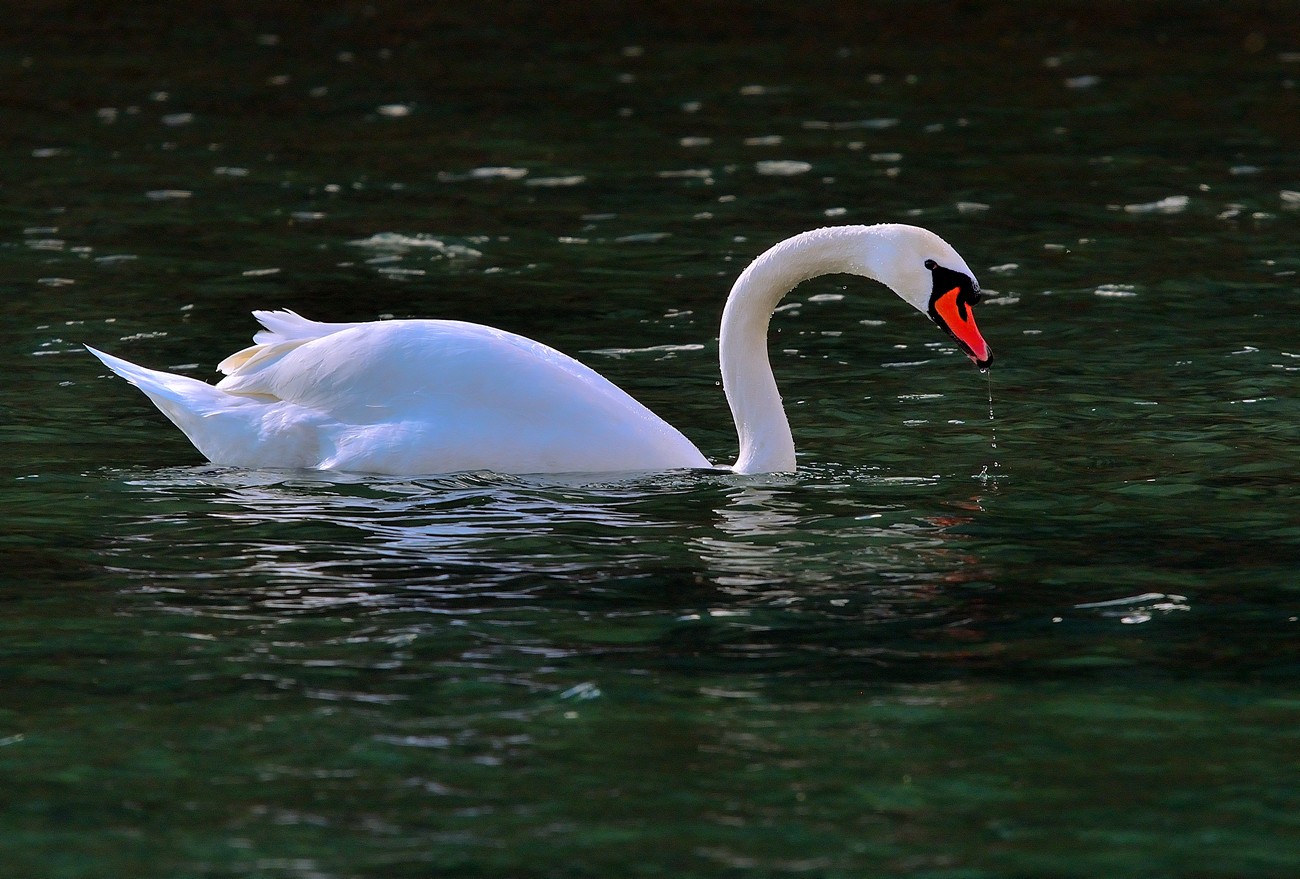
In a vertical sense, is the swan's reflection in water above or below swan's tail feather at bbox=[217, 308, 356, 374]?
below

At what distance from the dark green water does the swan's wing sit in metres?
0.56

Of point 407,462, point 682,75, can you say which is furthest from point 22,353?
point 682,75

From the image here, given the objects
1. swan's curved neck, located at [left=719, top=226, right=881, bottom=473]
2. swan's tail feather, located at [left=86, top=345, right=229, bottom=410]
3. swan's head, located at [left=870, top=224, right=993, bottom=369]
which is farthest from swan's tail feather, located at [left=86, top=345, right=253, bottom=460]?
swan's head, located at [left=870, top=224, right=993, bottom=369]

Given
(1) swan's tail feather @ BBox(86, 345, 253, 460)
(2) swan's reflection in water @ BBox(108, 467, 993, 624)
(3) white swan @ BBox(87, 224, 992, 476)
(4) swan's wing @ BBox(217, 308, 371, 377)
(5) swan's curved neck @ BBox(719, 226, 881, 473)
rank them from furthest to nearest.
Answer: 1. (4) swan's wing @ BBox(217, 308, 371, 377)
2. (1) swan's tail feather @ BBox(86, 345, 253, 460)
3. (5) swan's curved neck @ BBox(719, 226, 881, 473)
4. (3) white swan @ BBox(87, 224, 992, 476)
5. (2) swan's reflection in water @ BBox(108, 467, 993, 624)

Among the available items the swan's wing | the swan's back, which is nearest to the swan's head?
the swan's back

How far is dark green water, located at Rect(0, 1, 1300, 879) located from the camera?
6445 millimetres

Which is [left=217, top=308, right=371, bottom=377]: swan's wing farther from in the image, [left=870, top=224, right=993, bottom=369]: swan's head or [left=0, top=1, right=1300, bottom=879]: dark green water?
[left=870, top=224, right=993, bottom=369]: swan's head

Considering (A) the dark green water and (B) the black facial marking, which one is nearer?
(A) the dark green water

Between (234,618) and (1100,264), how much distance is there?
31.4ft

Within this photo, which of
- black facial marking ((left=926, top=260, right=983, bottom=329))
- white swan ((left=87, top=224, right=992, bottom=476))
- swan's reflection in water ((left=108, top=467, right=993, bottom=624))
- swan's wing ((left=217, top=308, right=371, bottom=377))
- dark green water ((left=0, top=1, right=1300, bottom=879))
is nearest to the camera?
dark green water ((left=0, top=1, right=1300, bottom=879))

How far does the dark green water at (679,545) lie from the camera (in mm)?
6445

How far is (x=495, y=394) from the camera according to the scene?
1023 cm

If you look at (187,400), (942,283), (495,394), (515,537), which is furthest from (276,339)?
(942,283)

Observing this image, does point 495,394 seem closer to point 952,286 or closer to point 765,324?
point 765,324
